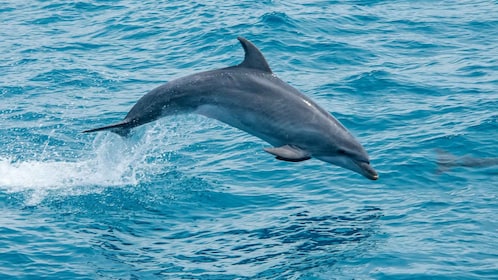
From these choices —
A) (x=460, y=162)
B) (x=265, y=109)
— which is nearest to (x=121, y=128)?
(x=265, y=109)

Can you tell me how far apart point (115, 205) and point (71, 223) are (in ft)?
3.33

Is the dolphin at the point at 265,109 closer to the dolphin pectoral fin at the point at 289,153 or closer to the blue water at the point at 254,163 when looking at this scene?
the dolphin pectoral fin at the point at 289,153

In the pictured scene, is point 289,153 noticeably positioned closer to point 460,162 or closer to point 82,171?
point 460,162

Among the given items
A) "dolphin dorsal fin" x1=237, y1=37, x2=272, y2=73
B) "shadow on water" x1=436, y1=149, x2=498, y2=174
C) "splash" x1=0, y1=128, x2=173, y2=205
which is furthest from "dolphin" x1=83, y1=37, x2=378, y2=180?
"shadow on water" x1=436, y1=149, x2=498, y2=174

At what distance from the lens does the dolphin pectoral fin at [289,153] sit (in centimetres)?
1263

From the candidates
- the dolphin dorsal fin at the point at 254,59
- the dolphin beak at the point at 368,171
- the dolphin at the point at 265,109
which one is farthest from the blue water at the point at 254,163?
the dolphin dorsal fin at the point at 254,59

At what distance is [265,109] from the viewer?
1385 cm

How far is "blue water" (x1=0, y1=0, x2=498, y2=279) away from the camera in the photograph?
42.7 feet

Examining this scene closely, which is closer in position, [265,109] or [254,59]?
[265,109]

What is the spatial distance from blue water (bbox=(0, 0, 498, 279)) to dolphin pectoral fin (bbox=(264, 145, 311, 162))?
135cm

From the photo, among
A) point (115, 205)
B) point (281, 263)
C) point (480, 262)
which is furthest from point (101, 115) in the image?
point (480, 262)

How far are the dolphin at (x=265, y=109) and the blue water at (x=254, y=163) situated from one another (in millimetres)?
1288

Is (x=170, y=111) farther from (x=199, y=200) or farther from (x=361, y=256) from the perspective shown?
(x=361, y=256)

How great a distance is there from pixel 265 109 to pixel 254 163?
3671 millimetres
